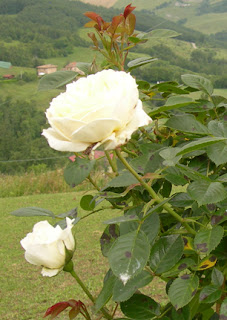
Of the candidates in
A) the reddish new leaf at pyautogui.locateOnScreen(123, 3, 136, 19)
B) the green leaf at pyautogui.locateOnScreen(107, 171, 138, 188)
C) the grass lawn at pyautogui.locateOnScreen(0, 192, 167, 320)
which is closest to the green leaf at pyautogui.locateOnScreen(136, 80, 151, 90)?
the reddish new leaf at pyautogui.locateOnScreen(123, 3, 136, 19)

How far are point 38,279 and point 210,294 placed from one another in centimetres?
237

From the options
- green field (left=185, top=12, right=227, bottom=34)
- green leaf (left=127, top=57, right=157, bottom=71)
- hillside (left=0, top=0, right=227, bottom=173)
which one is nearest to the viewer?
green leaf (left=127, top=57, right=157, bottom=71)

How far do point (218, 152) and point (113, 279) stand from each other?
244 millimetres

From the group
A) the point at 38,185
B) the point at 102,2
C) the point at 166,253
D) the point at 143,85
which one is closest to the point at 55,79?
the point at 143,85

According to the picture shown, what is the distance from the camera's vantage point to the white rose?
1.94 ft

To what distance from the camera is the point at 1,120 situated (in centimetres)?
1502

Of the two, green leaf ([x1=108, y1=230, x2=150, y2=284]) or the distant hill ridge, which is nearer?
green leaf ([x1=108, y1=230, x2=150, y2=284])

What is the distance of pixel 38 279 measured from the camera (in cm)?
284

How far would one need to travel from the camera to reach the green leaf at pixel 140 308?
651 millimetres

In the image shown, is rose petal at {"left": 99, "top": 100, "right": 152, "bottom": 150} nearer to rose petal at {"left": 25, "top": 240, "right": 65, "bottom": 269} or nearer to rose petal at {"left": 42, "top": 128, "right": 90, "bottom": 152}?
rose petal at {"left": 42, "top": 128, "right": 90, "bottom": 152}

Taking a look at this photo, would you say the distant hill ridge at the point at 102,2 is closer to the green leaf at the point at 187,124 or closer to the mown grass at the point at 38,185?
the mown grass at the point at 38,185

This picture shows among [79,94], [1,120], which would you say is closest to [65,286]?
[79,94]

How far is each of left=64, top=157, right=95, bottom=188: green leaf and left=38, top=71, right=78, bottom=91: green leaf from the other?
5.8 inches

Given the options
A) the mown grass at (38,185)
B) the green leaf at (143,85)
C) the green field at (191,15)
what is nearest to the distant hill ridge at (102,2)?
the green field at (191,15)
